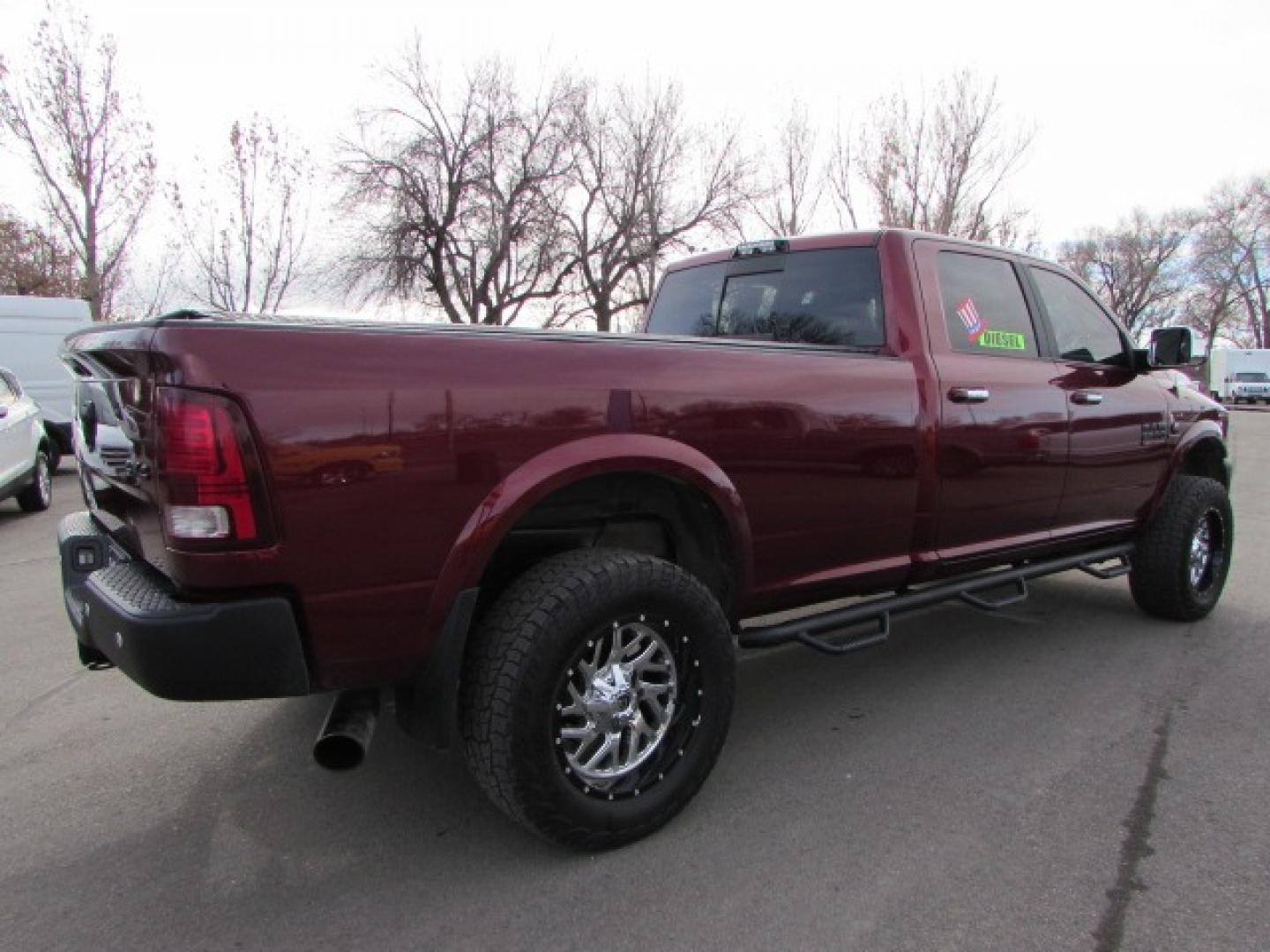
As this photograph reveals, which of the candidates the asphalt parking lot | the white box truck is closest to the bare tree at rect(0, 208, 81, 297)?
the asphalt parking lot

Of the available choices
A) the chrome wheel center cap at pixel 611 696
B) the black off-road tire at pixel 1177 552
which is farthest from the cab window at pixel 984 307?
the chrome wheel center cap at pixel 611 696

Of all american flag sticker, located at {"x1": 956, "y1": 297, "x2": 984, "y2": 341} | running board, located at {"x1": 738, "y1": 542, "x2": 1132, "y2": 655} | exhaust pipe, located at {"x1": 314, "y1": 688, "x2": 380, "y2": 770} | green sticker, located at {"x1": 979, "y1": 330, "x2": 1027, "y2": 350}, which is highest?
american flag sticker, located at {"x1": 956, "y1": 297, "x2": 984, "y2": 341}

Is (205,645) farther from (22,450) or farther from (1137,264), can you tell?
(1137,264)

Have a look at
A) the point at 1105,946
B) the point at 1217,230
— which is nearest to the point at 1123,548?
the point at 1105,946

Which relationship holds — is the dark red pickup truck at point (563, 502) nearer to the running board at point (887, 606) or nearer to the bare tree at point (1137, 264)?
the running board at point (887, 606)

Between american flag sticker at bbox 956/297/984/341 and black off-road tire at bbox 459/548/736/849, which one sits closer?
black off-road tire at bbox 459/548/736/849

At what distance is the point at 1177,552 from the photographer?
4.62 meters

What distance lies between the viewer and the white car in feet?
28.6

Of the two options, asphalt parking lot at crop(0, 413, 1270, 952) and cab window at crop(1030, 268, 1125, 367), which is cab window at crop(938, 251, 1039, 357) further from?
asphalt parking lot at crop(0, 413, 1270, 952)

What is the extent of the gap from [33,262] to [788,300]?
25.9 metres

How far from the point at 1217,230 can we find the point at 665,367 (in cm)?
7693

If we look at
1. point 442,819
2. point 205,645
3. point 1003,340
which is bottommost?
point 442,819

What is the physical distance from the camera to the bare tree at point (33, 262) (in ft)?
73.3

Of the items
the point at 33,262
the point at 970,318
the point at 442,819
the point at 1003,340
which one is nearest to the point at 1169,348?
the point at 1003,340
